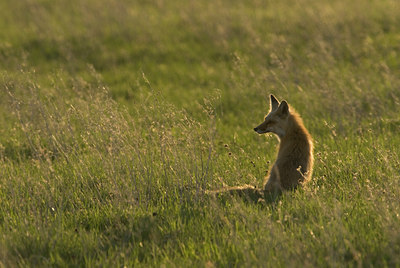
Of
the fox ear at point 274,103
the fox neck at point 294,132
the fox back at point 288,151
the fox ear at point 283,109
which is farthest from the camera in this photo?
the fox ear at point 274,103

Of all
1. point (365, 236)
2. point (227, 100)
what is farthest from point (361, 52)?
point (365, 236)

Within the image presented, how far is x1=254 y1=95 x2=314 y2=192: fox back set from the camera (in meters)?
6.70

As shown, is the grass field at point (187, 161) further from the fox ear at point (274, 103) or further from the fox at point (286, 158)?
the fox ear at point (274, 103)

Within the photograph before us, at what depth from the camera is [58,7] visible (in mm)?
21672

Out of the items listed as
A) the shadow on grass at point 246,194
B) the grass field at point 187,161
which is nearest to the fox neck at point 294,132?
the grass field at point 187,161

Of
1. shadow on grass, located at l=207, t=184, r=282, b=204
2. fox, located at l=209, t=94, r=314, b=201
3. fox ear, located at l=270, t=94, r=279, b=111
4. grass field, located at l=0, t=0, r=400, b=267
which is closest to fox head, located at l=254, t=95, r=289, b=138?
fox, located at l=209, t=94, r=314, b=201

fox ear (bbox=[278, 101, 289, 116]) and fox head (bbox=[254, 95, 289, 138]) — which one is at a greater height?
fox ear (bbox=[278, 101, 289, 116])

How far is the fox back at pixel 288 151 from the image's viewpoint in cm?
670

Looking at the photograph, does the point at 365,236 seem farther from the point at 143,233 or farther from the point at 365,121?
the point at 365,121

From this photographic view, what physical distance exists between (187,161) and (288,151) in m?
1.38

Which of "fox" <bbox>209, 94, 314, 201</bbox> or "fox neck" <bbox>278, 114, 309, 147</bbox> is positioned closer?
"fox" <bbox>209, 94, 314, 201</bbox>

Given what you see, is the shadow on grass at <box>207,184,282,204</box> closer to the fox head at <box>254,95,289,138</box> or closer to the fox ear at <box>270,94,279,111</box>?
the fox head at <box>254,95,289,138</box>

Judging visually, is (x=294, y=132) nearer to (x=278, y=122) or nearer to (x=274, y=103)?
(x=278, y=122)

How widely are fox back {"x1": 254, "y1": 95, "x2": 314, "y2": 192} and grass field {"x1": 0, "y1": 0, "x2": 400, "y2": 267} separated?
22cm
